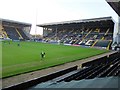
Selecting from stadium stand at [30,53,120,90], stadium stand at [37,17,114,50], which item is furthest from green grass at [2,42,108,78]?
stadium stand at [37,17,114,50]

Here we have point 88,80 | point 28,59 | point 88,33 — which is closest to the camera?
point 88,80

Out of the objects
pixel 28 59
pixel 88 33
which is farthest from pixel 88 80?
pixel 88 33

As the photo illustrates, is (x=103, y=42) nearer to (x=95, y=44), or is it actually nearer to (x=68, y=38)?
Answer: (x=95, y=44)

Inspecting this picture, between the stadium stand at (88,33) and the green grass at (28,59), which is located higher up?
the stadium stand at (88,33)

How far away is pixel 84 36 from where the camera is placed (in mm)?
54719

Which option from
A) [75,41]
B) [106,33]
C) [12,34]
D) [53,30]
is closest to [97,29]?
[106,33]

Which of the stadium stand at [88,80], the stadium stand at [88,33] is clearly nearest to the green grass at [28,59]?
the stadium stand at [88,80]

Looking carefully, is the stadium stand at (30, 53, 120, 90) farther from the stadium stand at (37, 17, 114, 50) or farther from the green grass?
the stadium stand at (37, 17, 114, 50)

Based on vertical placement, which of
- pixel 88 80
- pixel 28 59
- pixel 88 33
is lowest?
pixel 28 59

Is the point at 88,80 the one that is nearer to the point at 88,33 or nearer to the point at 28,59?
the point at 28,59

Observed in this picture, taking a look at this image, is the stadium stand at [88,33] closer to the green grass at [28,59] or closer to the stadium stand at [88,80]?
the green grass at [28,59]

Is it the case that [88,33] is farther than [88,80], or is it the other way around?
[88,33]

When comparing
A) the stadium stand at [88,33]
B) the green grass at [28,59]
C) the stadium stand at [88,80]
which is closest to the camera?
the stadium stand at [88,80]

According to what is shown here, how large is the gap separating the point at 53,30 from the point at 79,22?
21.0m
